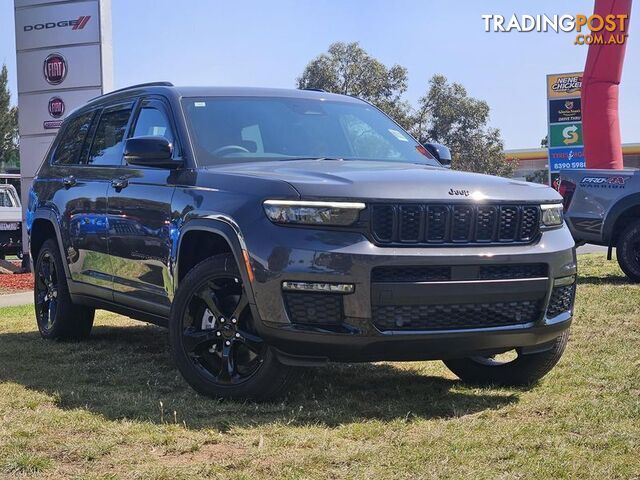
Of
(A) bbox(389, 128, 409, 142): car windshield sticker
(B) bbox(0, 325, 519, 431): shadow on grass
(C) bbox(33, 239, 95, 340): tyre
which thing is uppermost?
(A) bbox(389, 128, 409, 142): car windshield sticker

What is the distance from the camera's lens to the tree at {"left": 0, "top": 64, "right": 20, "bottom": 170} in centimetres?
6322

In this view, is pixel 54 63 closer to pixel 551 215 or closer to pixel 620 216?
pixel 620 216

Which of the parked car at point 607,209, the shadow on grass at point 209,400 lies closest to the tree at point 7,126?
the parked car at point 607,209

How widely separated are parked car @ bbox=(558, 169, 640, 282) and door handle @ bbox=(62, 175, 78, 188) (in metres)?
7.36

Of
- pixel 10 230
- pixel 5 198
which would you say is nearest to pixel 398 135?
pixel 10 230

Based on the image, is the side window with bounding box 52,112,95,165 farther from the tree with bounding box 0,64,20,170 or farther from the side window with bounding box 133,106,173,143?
the tree with bounding box 0,64,20,170

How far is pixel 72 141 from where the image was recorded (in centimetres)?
760

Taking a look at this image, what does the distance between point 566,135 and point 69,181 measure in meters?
28.5

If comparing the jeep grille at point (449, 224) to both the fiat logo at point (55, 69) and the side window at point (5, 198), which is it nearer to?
the fiat logo at point (55, 69)

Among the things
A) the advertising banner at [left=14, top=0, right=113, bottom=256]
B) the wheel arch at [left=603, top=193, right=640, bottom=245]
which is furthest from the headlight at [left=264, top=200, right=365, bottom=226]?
the advertising banner at [left=14, top=0, right=113, bottom=256]

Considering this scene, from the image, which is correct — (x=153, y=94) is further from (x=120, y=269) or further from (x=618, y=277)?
(x=618, y=277)

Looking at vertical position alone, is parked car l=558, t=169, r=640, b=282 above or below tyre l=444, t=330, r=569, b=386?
above

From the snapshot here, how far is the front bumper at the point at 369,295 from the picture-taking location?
4453 mm

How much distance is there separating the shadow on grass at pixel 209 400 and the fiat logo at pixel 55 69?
35.0 ft
